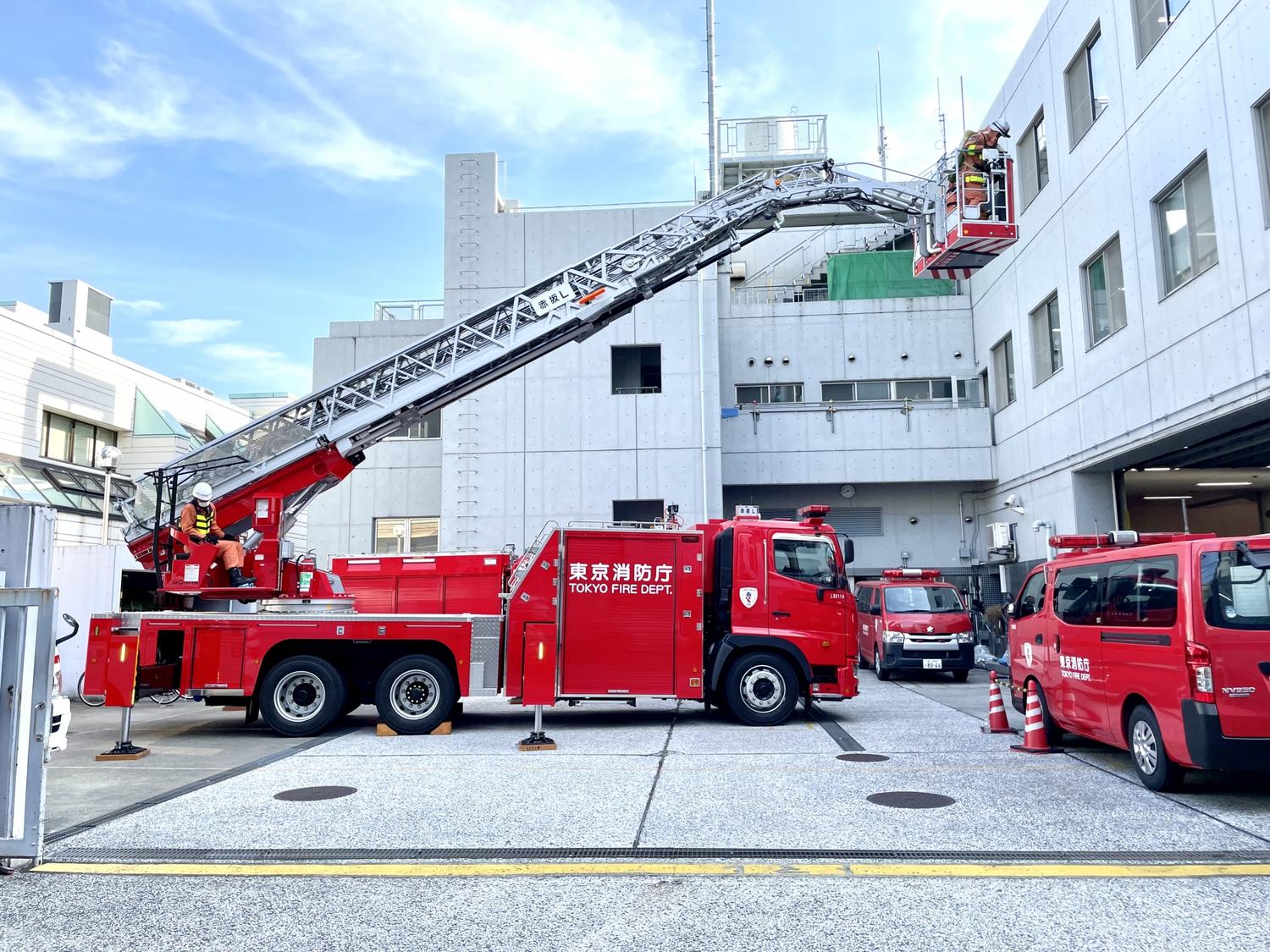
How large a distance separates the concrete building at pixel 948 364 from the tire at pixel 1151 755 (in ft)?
23.5

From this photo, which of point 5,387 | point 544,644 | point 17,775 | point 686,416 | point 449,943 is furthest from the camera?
point 686,416

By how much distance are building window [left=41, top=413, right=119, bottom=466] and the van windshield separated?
22.0 metres

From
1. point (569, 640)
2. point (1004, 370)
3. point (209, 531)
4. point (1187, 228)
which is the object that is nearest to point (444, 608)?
point (569, 640)

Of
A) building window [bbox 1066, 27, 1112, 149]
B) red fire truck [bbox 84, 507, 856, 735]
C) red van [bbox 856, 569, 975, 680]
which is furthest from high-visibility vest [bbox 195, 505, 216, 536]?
building window [bbox 1066, 27, 1112, 149]

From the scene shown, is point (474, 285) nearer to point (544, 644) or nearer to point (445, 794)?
point (544, 644)

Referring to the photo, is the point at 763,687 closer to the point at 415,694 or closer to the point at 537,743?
the point at 537,743

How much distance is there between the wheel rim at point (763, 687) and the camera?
38.9ft

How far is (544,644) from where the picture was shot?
11.2 metres

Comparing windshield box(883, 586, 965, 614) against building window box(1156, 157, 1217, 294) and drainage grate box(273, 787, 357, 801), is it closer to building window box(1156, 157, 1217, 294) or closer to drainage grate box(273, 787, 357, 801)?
building window box(1156, 157, 1217, 294)

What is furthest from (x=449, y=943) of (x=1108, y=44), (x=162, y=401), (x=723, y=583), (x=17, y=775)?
(x=162, y=401)

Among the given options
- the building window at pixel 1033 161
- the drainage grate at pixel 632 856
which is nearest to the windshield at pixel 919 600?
the building window at pixel 1033 161

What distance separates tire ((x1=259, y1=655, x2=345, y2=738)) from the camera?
11.4 metres

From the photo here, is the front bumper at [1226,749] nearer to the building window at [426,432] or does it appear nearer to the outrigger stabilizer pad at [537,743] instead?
the outrigger stabilizer pad at [537,743]

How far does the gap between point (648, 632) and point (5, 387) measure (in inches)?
662
